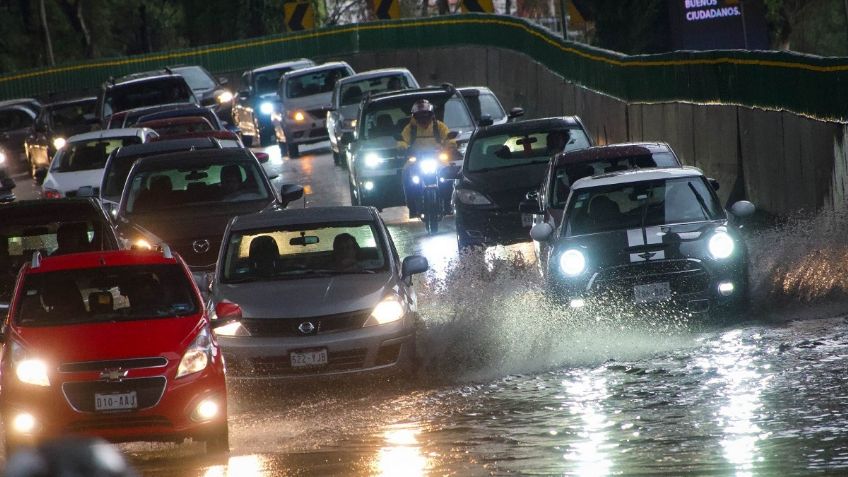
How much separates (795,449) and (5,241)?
916cm

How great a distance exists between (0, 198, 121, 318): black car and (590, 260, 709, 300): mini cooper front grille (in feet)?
15.3

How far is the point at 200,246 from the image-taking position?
19.5 m

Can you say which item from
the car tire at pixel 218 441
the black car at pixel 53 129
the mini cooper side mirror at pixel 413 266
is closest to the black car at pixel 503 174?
the mini cooper side mirror at pixel 413 266

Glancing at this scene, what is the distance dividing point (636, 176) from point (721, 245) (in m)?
1.06

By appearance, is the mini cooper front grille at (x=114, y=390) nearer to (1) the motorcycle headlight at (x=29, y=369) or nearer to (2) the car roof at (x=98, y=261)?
(1) the motorcycle headlight at (x=29, y=369)

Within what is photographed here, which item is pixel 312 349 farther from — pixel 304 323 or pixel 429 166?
pixel 429 166

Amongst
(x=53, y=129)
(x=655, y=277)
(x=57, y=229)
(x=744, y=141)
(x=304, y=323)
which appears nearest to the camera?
(x=304, y=323)

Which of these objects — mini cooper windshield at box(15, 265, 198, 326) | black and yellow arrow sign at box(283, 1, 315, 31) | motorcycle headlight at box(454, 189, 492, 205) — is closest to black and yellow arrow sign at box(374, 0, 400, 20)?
black and yellow arrow sign at box(283, 1, 315, 31)

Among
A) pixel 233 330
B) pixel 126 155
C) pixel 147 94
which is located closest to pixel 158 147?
pixel 126 155

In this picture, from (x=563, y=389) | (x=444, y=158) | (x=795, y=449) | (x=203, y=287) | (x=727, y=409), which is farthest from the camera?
(x=444, y=158)

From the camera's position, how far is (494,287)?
17344 millimetres

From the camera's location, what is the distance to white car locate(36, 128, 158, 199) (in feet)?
92.4

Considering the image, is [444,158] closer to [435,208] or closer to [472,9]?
[435,208]

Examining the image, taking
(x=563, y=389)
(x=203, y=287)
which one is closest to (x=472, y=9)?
(x=203, y=287)
